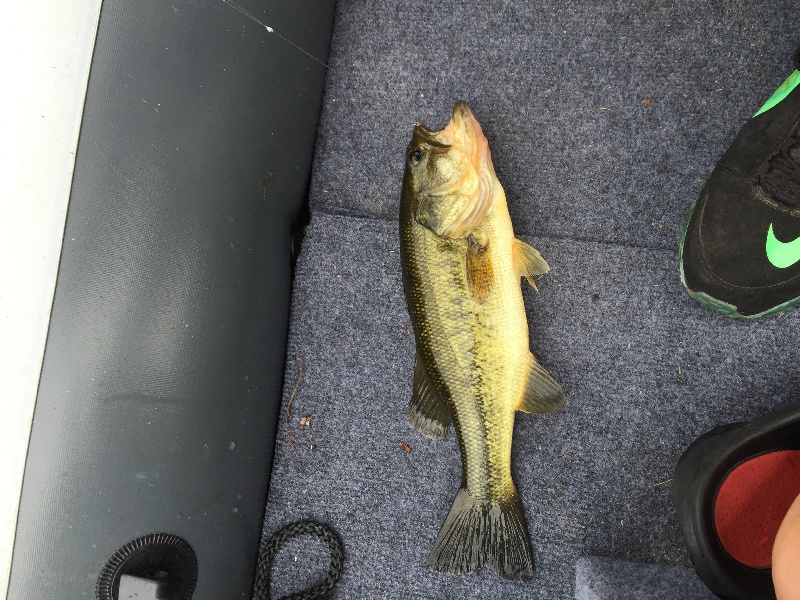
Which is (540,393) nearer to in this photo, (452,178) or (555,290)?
(555,290)

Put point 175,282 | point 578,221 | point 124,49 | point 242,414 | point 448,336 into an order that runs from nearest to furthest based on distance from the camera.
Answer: point 124,49 → point 175,282 → point 448,336 → point 242,414 → point 578,221

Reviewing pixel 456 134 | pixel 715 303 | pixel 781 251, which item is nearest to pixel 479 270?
pixel 456 134

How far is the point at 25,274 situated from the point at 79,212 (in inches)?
5.7

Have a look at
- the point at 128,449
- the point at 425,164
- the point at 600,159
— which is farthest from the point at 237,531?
the point at 600,159

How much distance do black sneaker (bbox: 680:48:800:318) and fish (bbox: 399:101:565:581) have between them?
44 cm

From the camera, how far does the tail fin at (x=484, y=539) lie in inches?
56.6

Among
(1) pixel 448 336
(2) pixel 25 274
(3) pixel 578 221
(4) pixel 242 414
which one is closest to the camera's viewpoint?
(2) pixel 25 274

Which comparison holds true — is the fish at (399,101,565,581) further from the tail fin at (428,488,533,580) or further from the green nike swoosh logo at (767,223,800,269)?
the green nike swoosh logo at (767,223,800,269)

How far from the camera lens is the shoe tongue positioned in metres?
1.40

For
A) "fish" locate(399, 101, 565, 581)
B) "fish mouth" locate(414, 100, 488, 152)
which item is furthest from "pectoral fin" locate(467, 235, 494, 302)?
"fish mouth" locate(414, 100, 488, 152)

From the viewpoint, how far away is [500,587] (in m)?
1.57

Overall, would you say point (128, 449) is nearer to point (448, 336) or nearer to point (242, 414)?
point (242, 414)

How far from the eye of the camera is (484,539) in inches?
57.0

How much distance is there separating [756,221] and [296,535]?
1.51 meters
